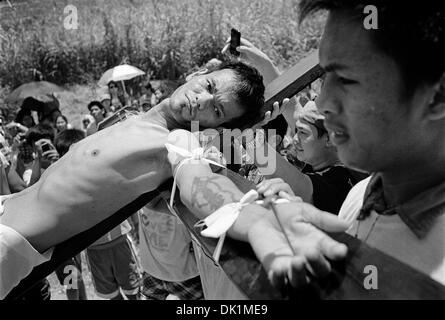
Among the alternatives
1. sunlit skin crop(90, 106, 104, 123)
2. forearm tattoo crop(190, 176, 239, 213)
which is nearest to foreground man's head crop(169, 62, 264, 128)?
forearm tattoo crop(190, 176, 239, 213)

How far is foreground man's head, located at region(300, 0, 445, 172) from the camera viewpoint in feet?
2.88

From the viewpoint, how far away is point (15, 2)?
1280 cm

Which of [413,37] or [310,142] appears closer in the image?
[413,37]

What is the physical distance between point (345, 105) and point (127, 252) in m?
3.32

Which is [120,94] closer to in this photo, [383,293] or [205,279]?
[205,279]

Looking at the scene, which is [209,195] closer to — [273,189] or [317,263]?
[273,189]

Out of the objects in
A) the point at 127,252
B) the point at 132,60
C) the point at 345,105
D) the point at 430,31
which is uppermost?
the point at 430,31

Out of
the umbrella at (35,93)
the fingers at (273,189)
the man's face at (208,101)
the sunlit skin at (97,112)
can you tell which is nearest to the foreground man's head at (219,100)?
the man's face at (208,101)

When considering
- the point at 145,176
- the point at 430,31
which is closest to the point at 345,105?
the point at 430,31

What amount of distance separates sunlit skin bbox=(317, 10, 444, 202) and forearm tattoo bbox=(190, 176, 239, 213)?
324 mm

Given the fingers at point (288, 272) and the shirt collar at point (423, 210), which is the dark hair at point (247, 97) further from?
the fingers at point (288, 272)

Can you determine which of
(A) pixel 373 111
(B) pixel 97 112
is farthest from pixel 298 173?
(B) pixel 97 112

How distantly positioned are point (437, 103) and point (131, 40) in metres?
11.8

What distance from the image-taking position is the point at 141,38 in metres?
12.2
